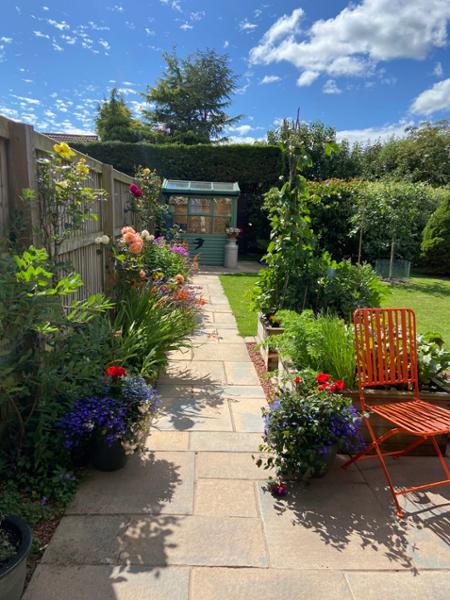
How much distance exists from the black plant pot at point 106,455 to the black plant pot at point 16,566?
26.1 inches

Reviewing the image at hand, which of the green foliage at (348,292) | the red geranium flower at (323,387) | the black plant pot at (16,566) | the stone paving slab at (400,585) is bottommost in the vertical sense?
the stone paving slab at (400,585)

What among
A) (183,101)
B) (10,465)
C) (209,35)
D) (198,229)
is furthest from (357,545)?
(183,101)

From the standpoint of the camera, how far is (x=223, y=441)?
2670mm

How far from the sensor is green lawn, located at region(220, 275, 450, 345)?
5758 millimetres

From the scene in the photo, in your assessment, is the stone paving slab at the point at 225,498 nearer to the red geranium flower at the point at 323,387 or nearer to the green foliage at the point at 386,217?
the red geranium flower at the point at 323,387

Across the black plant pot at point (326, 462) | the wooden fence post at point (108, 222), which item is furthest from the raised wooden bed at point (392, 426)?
the wooden fence post at point (108, 222)

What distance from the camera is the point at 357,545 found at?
1.81 metres

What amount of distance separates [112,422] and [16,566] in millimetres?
852

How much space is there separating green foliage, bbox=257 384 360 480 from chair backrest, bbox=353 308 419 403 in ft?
1.03

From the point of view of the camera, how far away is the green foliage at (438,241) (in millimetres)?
11383

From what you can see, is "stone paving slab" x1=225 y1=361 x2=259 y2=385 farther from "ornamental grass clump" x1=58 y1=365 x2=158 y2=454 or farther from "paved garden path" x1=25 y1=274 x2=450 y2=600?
"ornamental grass clump" x1=58 y1=365 x2=158 y2=454

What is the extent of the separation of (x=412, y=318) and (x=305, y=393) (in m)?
0.91

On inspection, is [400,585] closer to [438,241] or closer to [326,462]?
[326,462]

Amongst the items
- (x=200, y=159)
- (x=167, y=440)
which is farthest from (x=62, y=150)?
(x=200, y=159)
